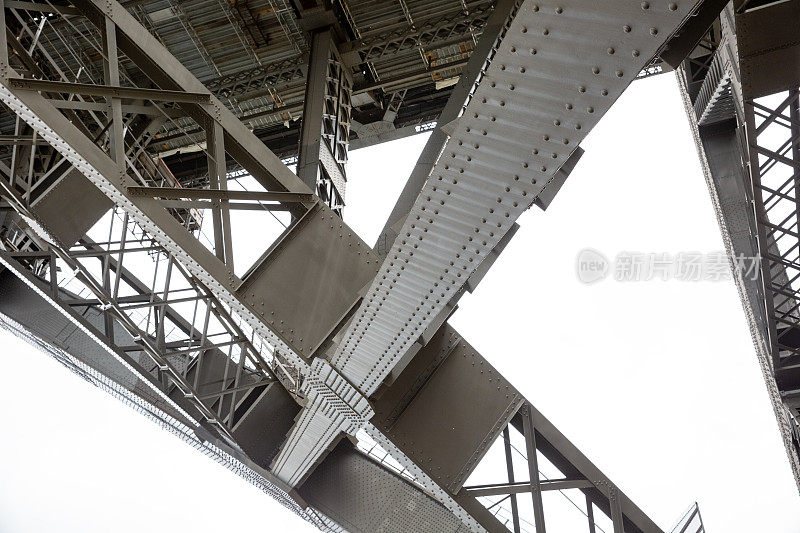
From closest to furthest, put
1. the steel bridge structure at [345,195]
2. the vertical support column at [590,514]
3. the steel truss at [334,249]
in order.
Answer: the steel truss at [334,249], the steel bridge structure at [345,195], the vertical support column at [590,514]

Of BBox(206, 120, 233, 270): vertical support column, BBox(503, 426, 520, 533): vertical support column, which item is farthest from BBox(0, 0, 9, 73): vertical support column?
BBox(503, 426, 520, 533): vertical support column

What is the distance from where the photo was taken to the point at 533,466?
33.0 feet

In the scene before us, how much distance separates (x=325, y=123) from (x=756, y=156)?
6034 mm

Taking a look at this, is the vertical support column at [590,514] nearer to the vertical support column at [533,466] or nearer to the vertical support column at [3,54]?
the vertical support column at [533,466]

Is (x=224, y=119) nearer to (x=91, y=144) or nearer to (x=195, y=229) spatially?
(x=91, y=144)

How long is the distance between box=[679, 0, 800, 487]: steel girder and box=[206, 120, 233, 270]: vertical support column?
5.17 m

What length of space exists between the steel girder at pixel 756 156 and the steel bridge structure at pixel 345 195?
4cm

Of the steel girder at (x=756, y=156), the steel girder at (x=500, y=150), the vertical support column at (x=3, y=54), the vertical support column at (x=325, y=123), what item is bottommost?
the vertical support column at (x=3, y=54)

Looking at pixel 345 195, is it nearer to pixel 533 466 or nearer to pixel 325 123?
pixel 325 123

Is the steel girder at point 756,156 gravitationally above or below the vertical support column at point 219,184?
above

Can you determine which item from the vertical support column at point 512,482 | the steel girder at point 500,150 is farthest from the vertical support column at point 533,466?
the steel girder at point 500,150

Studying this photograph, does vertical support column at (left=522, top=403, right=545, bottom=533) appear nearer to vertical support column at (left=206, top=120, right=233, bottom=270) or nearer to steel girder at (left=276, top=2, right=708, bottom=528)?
steel girder at (left=276, top=2, right=708, bottom=528)

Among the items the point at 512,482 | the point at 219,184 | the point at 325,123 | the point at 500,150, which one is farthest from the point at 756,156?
the point at 219,184

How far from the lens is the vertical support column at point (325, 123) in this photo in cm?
1054
